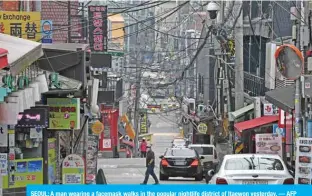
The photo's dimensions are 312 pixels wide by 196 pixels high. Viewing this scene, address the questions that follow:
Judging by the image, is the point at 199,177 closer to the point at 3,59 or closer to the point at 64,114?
the point at 64,114

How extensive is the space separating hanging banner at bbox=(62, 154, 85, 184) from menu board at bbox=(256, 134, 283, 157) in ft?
25.1

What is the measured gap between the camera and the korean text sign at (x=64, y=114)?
20797mm

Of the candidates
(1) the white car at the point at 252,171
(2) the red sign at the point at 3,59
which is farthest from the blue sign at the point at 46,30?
(2) the red sign at the point at 3,59

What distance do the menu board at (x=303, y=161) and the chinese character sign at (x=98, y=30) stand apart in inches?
577

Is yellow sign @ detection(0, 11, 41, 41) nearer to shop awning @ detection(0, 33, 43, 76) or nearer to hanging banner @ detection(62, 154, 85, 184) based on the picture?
hanging banner @ detection(62, 154, 85, 184)

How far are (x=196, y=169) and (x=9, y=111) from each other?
18473 millimetres

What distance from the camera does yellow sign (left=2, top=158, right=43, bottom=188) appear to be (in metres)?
19.3

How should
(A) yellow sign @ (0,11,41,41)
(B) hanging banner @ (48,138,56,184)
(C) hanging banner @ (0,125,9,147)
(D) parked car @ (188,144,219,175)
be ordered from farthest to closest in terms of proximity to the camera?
1. (D) parked car @ (188,144,219,175)
2. (A) yellow sign @ (0,11,41,41)
3. (B) hanging banner @ (48,138,56,184)
4. (C) hanging banner @ (0,125,9,147)

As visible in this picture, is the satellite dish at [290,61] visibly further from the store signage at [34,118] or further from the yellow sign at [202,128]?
the yellow sign at [202,128]

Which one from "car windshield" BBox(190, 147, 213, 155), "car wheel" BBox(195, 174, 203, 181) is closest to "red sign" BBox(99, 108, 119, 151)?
"car windshield" BBox(190, 147, 213, 155)

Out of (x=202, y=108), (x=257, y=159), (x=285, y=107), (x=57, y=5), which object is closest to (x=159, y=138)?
(x=202, y=108)

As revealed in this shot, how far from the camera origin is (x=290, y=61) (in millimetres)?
20891

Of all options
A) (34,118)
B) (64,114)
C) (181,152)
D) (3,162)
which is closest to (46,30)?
(64,114)

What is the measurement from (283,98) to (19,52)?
14268mm
